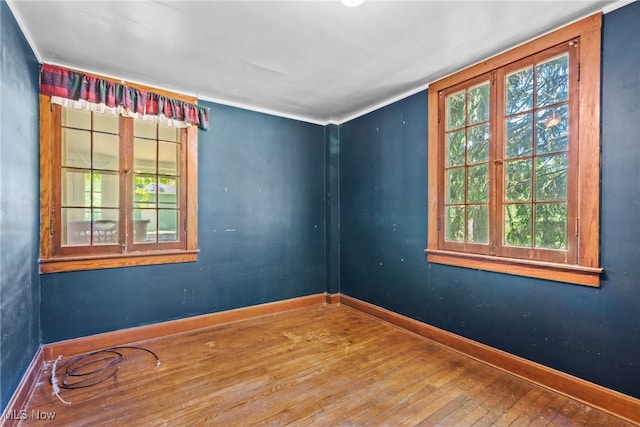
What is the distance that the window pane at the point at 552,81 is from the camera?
87.7 inches

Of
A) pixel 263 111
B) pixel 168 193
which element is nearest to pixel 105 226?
pixel 168 193

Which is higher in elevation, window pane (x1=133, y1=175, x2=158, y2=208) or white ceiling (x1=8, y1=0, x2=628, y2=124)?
white ceiling (x1=8, y1=0, x2=628, y2=124)

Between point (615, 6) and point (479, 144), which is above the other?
point (615, 6)

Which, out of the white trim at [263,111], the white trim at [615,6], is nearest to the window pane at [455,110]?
the white trim at [615,6]

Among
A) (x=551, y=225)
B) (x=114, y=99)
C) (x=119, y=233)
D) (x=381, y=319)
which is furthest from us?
(x=381, y=319)

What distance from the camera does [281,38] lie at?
91.4 inches

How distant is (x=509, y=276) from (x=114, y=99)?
3.89m

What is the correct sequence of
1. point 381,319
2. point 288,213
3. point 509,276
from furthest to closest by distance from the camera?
point 288,213
point 381,319
point 509,276

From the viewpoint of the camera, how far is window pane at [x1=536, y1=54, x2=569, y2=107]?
223 cm

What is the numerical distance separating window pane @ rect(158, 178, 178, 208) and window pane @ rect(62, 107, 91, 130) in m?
0.80

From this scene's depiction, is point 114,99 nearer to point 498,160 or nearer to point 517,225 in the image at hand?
point 498,160

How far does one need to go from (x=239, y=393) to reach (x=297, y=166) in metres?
2.78

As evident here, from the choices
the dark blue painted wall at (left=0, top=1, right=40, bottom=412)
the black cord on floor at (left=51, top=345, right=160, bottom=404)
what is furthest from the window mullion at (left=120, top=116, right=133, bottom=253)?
the black cord on floor at (left=51, top=345, right=160, bottom=404)

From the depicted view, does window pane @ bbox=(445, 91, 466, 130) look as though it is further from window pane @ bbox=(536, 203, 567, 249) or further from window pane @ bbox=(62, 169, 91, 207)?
window pane @ bbox=(62, 169, 91, 207)
